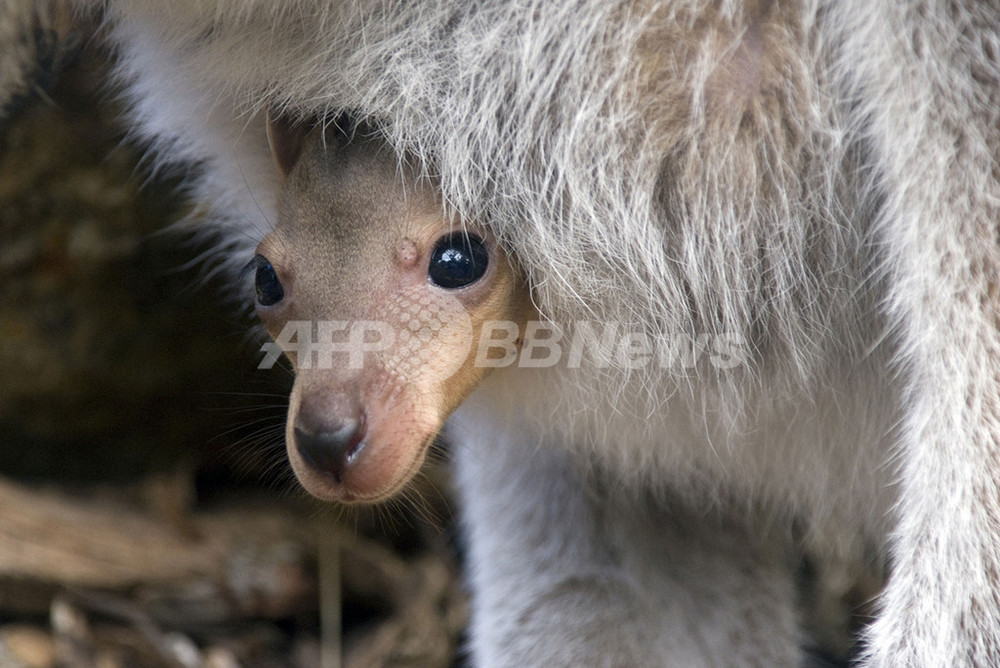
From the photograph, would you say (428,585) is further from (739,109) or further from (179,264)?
(739,109)

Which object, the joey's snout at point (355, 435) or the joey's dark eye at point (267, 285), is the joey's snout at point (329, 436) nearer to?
the joey's snout at point (355, 435)

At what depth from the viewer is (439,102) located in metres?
1.54

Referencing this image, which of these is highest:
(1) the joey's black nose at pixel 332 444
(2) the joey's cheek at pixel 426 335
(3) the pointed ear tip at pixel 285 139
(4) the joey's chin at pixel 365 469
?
(3) the pointed ear tip at pixel 285 139

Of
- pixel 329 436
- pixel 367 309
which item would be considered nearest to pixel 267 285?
pixel 367 309

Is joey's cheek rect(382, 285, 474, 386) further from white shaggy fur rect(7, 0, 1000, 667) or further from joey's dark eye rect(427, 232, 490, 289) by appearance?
white shaggy fur rect(7, 0, 1000, 667)

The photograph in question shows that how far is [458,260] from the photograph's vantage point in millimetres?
1530

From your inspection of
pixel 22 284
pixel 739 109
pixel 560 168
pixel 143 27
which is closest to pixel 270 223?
pixel 143 27

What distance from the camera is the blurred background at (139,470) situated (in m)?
2.37

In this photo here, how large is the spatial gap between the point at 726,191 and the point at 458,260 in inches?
13.4

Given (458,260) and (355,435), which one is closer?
(355,435)

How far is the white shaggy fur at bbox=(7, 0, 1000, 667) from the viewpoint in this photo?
137 cm

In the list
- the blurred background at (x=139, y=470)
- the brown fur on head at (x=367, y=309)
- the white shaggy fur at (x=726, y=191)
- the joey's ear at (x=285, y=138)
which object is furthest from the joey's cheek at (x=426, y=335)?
the blurred background at (x=139, y=470)

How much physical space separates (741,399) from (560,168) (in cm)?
43

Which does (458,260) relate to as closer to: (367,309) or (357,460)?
(367,309)
